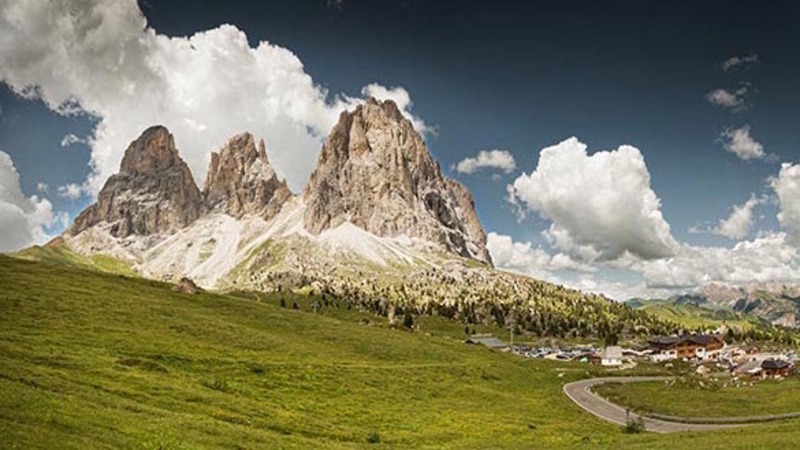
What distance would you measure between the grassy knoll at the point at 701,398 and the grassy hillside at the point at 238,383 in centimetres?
1315

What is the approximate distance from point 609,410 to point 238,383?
2566 inches

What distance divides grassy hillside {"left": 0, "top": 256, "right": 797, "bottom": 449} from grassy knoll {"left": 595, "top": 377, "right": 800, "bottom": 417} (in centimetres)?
1315

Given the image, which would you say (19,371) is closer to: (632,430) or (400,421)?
(400,421)

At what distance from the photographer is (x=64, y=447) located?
88.5 feet

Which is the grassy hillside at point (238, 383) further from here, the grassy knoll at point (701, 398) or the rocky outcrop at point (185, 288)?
the grassy knoll at point (701, 398)

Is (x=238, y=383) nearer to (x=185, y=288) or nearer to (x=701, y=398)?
(x=185, y=288)

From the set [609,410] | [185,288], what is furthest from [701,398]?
[185,288]

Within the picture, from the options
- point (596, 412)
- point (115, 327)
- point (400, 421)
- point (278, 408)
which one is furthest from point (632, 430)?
point (115, 327)

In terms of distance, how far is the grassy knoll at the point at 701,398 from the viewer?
92.6m

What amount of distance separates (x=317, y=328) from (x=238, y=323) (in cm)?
1938

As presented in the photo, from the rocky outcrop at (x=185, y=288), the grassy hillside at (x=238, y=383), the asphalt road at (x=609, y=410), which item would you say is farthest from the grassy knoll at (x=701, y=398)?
the rocky outcrop at (x=185, y=288)

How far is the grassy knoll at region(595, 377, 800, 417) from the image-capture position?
Result: 304 ft

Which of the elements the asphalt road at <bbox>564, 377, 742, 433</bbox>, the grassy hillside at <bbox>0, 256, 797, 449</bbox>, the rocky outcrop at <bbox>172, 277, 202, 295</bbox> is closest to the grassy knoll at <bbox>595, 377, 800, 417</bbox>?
the asphalt road at <bbox>564, 377, 742, 433</bbox>

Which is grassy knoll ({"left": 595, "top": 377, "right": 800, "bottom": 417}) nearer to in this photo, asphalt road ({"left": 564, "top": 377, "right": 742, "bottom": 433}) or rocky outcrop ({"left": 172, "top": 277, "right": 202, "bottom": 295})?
asphalt road ({"left": 564, "top": 377, "right": 742, "bottom": 433})
